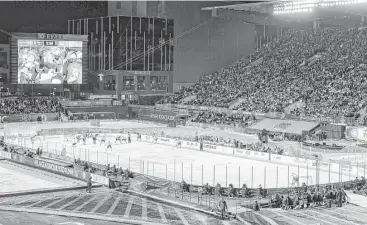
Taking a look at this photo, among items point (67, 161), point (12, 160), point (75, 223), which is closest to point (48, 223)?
point (75, 223)

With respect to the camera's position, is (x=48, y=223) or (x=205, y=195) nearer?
(x=48, y=223)

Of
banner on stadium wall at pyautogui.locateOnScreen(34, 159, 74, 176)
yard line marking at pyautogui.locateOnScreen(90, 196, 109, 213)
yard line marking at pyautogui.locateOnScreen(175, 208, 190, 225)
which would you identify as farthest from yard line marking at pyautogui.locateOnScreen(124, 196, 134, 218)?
banner on stadium wall at pyautogui.locateOnScreen(34, 159, 74, 176)

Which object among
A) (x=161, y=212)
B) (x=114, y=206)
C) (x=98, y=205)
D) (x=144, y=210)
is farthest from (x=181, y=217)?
(x=98, y=205)

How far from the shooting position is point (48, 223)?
27.7 m

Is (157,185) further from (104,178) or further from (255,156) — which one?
(255,156)

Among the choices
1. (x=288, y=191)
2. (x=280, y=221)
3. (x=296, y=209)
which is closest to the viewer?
(x=280, y=221)

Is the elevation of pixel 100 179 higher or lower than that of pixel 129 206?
higher

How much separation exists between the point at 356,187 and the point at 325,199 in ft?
14.2

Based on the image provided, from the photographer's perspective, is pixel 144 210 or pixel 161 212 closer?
pixel 161 212

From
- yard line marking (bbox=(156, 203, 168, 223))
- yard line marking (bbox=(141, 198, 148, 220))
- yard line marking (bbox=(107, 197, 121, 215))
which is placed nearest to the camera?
yard line marking (bbox=(156, 203, 168, 223))

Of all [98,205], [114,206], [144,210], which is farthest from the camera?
[98,205]

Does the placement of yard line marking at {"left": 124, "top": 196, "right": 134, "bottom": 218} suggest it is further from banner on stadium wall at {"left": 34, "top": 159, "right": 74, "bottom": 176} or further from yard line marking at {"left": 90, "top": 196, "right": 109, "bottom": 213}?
banner on stadium wall at {"left": 34, "top": 159, "right": 74, "bottom": 176}

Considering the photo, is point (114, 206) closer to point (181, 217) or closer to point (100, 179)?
point (181, 217)

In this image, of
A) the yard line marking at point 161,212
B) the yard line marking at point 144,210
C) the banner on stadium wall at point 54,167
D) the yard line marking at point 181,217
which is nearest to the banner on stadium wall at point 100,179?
the banner on stadium wall at point 54,167
